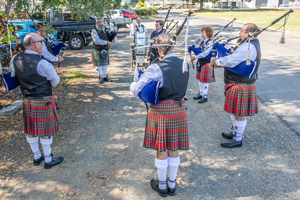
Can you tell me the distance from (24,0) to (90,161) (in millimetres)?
3420

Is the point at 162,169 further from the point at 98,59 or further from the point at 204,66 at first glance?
the point at 98,59

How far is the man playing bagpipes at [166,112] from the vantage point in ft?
7.45

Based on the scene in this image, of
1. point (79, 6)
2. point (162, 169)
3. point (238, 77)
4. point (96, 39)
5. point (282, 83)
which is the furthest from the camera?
point (282, 83)

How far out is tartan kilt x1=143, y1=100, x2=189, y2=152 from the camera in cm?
244

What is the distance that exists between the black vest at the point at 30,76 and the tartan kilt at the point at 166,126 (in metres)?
1.46

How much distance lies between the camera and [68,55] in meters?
9.73

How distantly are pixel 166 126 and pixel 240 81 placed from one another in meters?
1.53

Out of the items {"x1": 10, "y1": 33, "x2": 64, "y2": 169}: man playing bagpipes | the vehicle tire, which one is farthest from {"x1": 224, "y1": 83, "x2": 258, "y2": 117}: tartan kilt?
the vehicle tire

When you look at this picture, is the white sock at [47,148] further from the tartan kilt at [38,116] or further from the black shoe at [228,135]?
the black shoe at [228,135]

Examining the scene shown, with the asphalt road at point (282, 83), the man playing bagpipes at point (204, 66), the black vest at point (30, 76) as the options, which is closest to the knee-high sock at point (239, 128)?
the asphalt road at point (282, 83)

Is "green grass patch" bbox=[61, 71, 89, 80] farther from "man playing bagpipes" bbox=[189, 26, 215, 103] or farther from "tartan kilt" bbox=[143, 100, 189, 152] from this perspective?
"tartan kilt" bbox=[143, 100, 189, 152]

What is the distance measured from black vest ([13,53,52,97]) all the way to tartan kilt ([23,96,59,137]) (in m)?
0.10

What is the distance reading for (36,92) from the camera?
2.86 metres

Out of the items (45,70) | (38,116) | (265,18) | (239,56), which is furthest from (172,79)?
(265,18)
